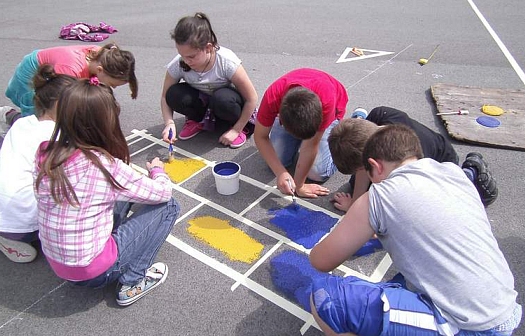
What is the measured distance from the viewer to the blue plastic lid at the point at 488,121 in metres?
3.46

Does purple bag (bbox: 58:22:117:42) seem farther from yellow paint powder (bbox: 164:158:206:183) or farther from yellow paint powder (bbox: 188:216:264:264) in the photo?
yellow paint powder (bbox: 188:216:264:264)

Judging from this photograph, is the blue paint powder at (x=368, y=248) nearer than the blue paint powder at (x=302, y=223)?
Yes

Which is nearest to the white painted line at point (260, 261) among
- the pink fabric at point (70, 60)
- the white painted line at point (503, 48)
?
the pink fabric at point (70, 60)

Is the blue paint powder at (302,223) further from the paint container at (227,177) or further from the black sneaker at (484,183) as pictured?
the black sneaker at (484,183)

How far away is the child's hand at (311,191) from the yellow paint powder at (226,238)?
0.54 meters

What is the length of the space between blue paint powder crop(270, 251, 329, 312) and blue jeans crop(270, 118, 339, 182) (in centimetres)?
78

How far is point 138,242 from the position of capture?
1946 millimetres

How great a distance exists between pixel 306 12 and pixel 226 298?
7.21 m

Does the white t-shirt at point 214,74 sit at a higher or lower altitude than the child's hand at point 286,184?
higher

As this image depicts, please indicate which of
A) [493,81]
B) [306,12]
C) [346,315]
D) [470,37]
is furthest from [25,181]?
[306,12]

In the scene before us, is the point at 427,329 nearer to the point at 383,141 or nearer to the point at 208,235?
→ the point at 383,141

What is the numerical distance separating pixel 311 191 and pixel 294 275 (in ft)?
2.47

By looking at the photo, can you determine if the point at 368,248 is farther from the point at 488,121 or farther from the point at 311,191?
the point at 488,121

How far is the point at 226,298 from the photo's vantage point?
2.01m
